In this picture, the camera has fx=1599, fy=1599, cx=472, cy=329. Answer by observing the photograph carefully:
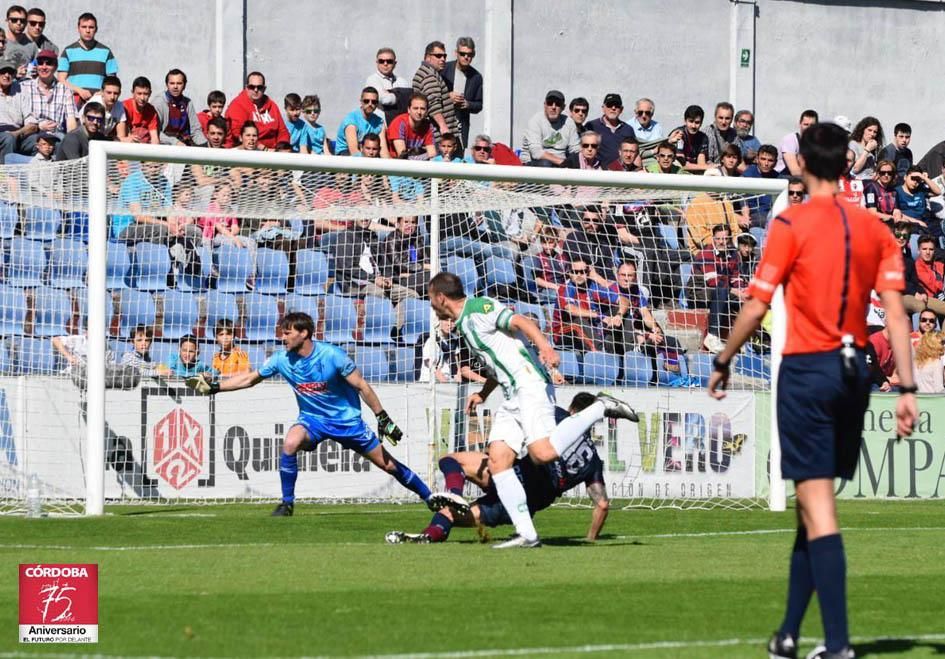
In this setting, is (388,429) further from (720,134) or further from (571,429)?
(720,134)

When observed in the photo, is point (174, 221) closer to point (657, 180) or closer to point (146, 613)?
point (657, 180)

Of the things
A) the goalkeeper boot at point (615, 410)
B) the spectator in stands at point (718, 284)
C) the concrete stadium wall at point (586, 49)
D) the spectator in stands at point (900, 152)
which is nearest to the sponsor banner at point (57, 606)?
the goalkeeper boot at point (615, 410)

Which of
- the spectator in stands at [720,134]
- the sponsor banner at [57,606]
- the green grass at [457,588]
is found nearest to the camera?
the green grass at [457,588]

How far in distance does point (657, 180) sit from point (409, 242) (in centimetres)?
372

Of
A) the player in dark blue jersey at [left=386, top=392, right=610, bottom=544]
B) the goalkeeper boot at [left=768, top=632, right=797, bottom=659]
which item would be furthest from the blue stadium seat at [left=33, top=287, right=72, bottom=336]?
the goalkeeper boot at [left=768, top=632, right=797, bottom=659]

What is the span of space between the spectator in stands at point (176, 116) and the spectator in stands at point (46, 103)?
1.13m

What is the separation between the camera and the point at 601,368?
1789 centimetres

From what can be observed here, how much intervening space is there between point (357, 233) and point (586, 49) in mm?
9190

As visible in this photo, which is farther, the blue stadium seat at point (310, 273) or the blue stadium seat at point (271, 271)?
the blue stadium seat at point (310, 273)

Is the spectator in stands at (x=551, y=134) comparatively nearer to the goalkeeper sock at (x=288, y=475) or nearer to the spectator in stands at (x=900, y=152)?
the spectator in stands at (x=900, y=152)

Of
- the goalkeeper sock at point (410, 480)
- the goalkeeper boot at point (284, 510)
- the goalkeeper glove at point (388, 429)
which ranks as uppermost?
the goalkeeper glove at point (388, 429)

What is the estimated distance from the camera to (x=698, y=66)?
2712 centimetres

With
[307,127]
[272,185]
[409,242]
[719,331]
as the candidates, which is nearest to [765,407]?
[719,331]

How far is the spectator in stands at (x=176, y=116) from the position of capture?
2012cm
